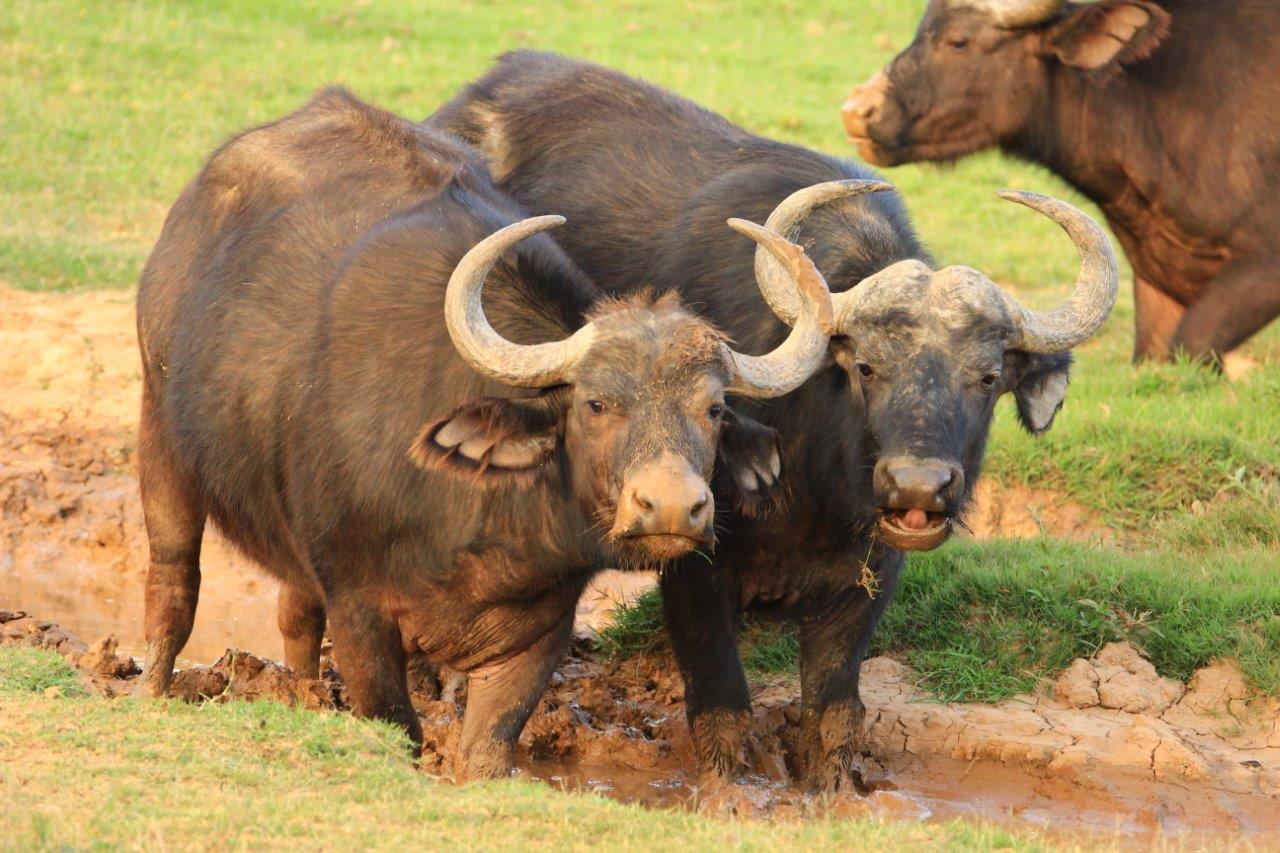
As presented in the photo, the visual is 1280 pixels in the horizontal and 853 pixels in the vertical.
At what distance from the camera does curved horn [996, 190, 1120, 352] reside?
5.56 metres

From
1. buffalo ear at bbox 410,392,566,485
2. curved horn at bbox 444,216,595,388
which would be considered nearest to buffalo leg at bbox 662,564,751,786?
buffalo ear at bbox 410,392,566,485

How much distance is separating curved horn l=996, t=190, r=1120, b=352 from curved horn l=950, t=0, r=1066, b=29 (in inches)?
139

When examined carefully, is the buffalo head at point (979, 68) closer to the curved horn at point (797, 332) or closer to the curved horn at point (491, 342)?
the curved horn at point (797, 332)

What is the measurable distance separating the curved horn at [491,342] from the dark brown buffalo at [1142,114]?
4.56 m

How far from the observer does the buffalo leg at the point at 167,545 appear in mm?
6457

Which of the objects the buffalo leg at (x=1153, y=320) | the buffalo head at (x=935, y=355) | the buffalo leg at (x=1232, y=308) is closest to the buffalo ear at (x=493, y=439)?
the buffalo head at (x=935, y=355)

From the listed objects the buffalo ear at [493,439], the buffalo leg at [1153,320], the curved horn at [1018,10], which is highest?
the buffalo ear at [493,439]

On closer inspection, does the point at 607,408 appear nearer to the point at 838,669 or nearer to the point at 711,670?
the point at 711,670

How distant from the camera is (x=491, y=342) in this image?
4.89m

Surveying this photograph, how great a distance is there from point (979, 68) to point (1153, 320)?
174cm

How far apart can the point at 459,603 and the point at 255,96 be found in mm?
10555

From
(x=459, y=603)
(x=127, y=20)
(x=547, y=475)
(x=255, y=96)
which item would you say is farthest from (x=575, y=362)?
(x=127, y=20)

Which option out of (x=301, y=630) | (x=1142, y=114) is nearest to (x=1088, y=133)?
(x=1142, y=114)

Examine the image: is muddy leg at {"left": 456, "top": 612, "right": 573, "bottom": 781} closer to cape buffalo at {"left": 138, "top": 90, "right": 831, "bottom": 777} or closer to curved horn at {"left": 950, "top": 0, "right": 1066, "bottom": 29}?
cape buffalo at {"left": 138, "top": 90, "right": 831, "bottom": 777}
